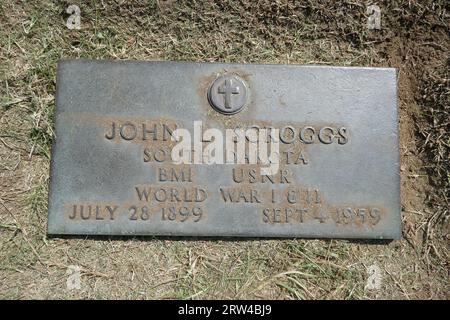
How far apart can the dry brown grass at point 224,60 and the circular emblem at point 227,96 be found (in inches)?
9.5

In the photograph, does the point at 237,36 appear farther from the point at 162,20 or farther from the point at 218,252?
the point at 218,252

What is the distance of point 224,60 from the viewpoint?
2568 millimetres

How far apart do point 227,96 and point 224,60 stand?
0.28 m

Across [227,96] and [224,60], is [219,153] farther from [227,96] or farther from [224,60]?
[224,60]

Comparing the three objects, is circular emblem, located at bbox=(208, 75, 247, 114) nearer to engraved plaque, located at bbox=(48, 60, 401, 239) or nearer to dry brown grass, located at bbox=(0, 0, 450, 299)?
engraved plaque, located at bbox=(48, 60, 401, 239)

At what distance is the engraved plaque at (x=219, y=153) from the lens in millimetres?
2350

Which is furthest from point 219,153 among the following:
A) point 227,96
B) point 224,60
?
point 224,60

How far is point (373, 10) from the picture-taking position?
104 inches

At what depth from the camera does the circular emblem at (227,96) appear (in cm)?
241

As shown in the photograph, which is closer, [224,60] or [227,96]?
[227,96]

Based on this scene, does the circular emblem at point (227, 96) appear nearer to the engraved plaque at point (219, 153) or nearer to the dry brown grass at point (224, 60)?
the engraved plaque at point (219, 153)

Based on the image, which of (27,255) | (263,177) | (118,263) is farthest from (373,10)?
(27,255)

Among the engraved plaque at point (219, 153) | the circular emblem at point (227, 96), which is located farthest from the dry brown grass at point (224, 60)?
the circular emblem at point (227, 96)

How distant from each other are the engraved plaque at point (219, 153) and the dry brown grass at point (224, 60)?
5.2 inches
